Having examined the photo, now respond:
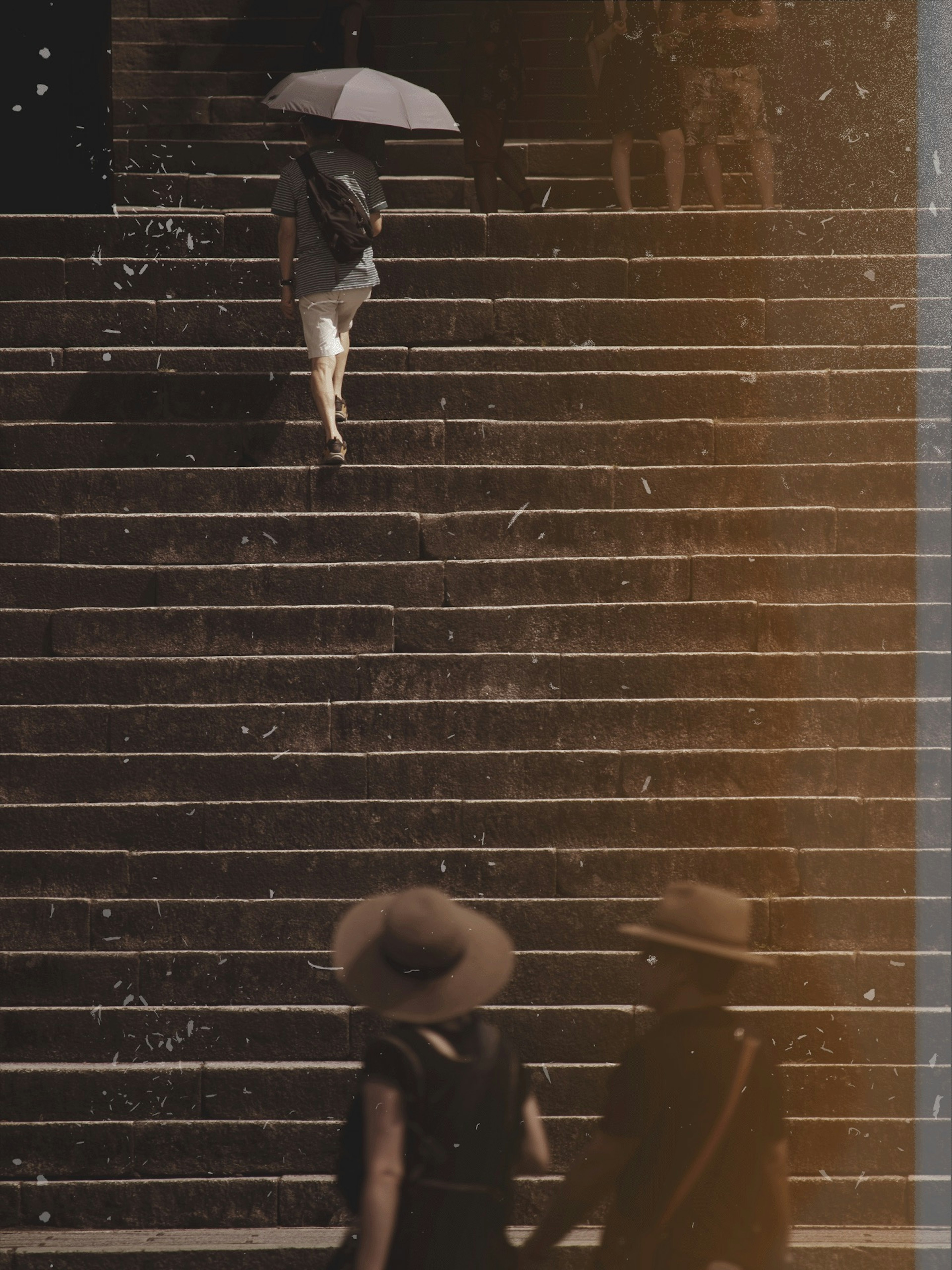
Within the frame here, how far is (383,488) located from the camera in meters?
5.83

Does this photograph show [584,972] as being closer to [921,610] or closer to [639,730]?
[639,730]

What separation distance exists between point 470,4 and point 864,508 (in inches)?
225

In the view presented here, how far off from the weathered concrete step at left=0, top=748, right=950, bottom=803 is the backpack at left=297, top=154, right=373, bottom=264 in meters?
2.52

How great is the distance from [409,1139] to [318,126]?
17.2 ft

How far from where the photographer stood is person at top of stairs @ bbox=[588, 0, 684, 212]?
7.93 metres

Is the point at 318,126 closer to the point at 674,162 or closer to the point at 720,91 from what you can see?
the point at 674,162

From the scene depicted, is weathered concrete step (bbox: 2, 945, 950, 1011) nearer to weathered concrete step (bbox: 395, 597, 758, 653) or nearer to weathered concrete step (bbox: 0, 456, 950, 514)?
weathered concrete step (bbox: 395, 597, 758, 653)

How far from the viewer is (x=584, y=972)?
4.60m

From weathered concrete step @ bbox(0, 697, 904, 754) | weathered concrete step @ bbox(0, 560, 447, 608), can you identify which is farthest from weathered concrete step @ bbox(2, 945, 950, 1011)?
weathered concrete step @ bbox(0, 560, 447, 608)

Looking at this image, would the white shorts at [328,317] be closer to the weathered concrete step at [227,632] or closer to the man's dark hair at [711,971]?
the weathered concrete step at [227,632]

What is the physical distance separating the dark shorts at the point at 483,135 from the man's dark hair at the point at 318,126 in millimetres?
1691

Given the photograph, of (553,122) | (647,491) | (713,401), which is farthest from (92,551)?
(553,122)

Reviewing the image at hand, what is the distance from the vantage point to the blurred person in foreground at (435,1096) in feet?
7.95

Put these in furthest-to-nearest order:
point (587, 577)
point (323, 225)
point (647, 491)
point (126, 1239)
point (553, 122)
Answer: point (553, 122) → point (323, 225) → point (647, 491) → point (587, 577) → point (126, 1239)
